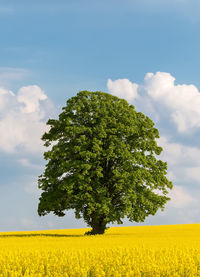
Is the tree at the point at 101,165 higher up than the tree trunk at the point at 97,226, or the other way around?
the tree at the point at 101,165

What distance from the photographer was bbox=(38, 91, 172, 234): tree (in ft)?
130

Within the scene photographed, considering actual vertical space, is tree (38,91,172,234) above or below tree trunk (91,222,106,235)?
above

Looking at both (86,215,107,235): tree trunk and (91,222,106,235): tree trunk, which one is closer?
(86,215,107,235): tree trunk

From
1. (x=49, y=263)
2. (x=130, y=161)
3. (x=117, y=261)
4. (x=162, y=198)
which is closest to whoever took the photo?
(x=117, y=261)

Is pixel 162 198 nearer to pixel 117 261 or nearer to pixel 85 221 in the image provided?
pixel 85 221

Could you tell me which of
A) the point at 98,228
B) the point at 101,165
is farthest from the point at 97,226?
the point at 101,165

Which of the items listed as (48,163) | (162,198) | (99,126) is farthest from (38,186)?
(162,198)

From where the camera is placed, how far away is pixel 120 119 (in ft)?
139

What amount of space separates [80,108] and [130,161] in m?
7.94

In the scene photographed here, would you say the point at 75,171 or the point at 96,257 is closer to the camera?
the point at 96,257

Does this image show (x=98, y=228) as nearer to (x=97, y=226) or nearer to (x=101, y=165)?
(x=97, y=226)

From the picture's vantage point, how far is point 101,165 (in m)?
42.5

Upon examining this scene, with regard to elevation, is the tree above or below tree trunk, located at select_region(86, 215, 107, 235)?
above

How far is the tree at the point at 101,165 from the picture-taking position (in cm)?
3969
